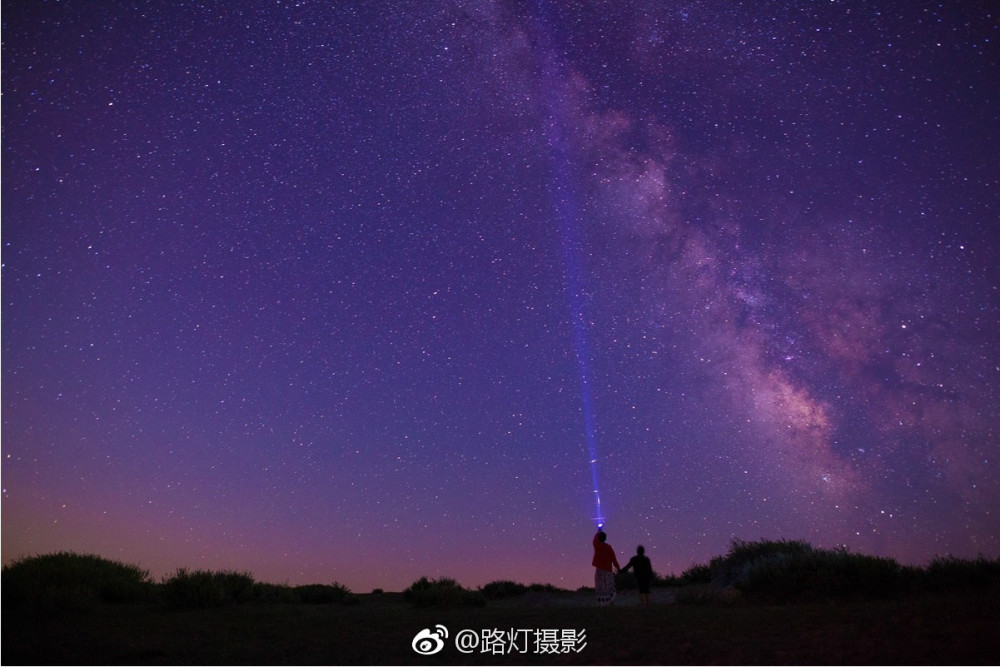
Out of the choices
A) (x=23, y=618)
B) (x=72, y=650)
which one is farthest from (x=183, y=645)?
(x=23, y=618)

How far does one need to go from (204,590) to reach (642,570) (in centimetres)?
1049

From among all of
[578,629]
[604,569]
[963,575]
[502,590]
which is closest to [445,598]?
[604,569]

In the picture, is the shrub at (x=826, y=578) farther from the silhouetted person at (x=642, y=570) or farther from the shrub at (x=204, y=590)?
the shrub at (x=204, y=590)

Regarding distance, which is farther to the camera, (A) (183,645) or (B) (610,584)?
(B) (610,584)

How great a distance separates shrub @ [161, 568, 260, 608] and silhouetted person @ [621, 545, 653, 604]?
9652 mm

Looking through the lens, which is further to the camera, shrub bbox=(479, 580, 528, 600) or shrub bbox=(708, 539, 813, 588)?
shrub bbox=(479, 580, 528, 600)

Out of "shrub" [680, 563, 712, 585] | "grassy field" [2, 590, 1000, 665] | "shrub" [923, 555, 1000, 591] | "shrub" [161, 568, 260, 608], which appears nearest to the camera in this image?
"grassy field" [2, 590, 1000, 665]

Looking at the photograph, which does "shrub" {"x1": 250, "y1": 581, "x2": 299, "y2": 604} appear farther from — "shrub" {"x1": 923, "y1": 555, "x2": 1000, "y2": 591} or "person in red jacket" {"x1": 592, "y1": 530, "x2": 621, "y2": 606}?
"shrub" {"x1": 923, "y1": 555, "x2": 1000, "y2": 591}

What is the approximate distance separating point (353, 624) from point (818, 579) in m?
9.33

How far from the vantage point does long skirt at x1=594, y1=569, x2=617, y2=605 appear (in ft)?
53.9

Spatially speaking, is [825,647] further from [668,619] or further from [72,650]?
[72,650]

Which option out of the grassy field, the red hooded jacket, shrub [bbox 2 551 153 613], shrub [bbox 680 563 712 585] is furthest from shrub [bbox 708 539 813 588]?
shrub [bbox 2 551 153 613]

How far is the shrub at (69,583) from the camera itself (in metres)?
12.4

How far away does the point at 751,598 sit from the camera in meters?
13.3
